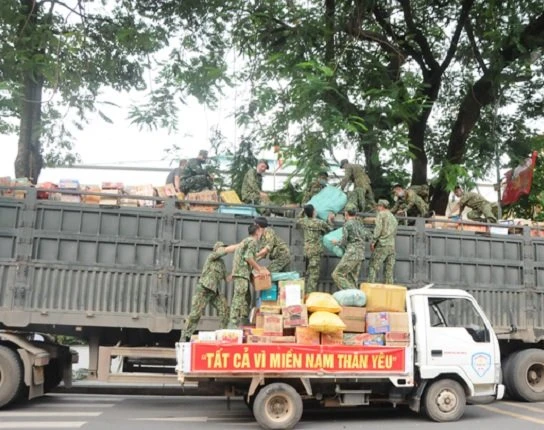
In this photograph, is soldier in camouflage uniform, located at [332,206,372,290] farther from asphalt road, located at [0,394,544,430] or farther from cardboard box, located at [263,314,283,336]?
asphalt road, located at [0,394,544,430]

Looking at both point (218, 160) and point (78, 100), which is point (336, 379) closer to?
point (218, 160)

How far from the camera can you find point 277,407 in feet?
20.1

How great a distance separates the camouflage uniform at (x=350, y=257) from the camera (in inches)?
295

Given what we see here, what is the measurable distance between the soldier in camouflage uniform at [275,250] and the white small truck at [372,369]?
1.41 metres

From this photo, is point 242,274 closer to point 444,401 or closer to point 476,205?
point 444,401

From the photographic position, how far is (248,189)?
29.3 feet

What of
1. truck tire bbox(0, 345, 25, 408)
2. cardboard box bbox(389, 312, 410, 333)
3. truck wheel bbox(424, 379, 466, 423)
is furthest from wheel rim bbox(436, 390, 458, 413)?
truck tire bbox(0, 345, 25, 408)

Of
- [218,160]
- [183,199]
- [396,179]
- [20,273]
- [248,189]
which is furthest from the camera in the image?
[396,179]

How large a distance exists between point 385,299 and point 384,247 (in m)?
1.16

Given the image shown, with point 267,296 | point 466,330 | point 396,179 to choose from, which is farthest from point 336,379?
point 396,179

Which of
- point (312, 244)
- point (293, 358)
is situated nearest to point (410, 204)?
point (312, 244)

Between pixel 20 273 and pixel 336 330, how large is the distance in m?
3.88

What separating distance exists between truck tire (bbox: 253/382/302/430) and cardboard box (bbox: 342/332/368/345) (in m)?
0.84

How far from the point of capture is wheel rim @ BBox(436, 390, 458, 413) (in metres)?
6.63
